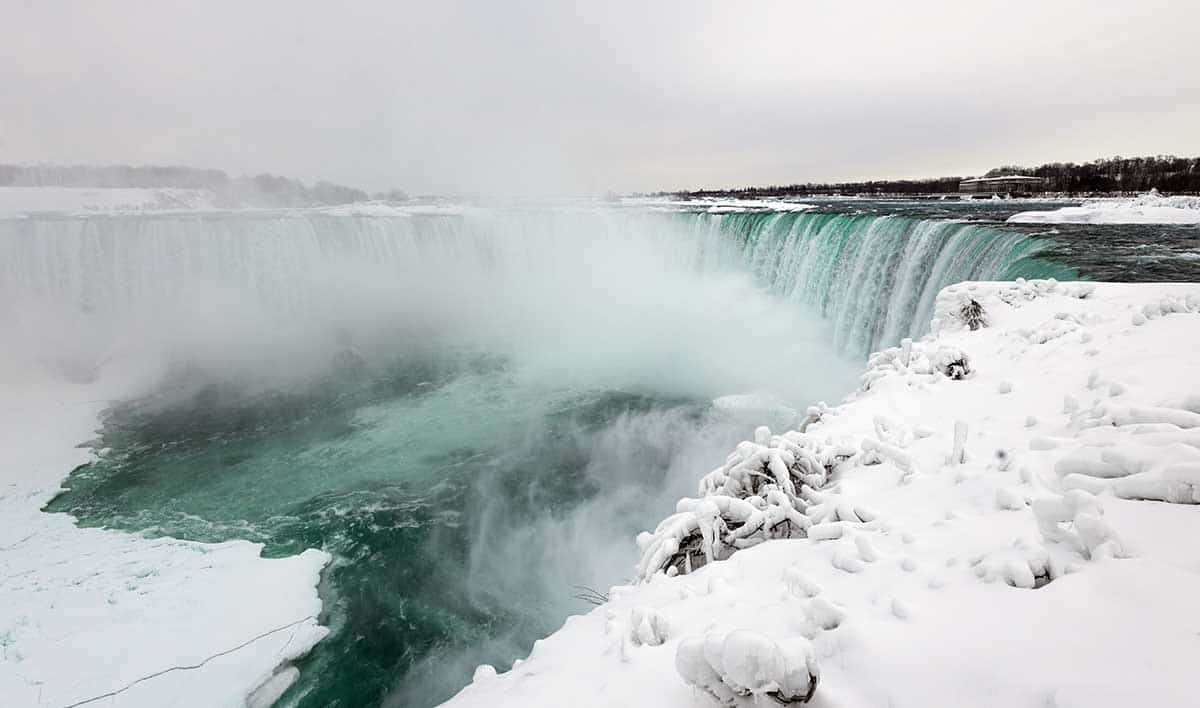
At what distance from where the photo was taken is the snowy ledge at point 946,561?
1682 millimetres

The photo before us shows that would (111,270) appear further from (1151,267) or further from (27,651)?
(1151,267)

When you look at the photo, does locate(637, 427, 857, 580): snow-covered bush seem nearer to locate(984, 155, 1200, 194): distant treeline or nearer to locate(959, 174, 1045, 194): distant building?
locate(984, 155, 1200, 194): distant treeline

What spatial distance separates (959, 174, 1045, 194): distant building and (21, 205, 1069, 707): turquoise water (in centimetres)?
4442

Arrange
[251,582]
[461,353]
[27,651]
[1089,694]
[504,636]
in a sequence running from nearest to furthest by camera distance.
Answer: [1089,694], [27,651], [504,636], [251,582], [461,353]

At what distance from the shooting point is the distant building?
51.2 metres

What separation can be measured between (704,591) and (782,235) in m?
21.4

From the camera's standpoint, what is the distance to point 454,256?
98.0ft

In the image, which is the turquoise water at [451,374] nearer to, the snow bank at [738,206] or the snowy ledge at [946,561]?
the snow bank at [738,206]

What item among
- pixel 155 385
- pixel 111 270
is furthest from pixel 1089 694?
pixel 111 270

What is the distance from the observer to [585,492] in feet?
36.9

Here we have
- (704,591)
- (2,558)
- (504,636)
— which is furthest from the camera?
(2,558)

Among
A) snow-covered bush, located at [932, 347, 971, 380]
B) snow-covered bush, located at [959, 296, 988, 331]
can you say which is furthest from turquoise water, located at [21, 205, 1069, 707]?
snow-covered bush, located at [932, 347, 971, 380]

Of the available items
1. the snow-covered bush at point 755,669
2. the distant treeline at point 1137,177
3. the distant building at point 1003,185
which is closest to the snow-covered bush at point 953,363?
the snow-covered bush at point 755,669

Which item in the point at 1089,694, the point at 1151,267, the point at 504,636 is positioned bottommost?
the point at 504,636
